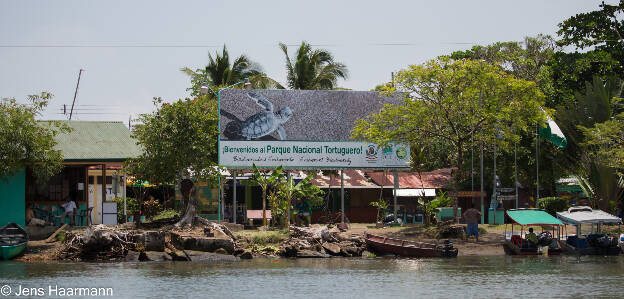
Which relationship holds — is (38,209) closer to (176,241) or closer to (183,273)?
(176,241)

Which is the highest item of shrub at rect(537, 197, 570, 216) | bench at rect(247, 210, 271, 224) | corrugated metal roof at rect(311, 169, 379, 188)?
corrugated metal roof at rect(311, 169, 379, 188)

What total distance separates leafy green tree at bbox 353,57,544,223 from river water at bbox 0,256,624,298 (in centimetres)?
702

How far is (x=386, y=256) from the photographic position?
116 ft

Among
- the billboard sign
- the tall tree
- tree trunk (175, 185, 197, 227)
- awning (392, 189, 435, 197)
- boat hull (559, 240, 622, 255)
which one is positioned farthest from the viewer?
awning (392, 189, 435, 197)

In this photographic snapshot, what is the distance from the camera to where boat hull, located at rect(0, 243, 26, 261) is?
106 ft

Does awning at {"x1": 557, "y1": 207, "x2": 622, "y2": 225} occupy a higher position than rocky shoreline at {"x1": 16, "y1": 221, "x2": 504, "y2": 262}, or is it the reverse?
awning at {"x1": 557, "y1": 207, "x2": 622, "y2": 225}

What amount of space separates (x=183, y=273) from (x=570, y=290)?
44.8 feet

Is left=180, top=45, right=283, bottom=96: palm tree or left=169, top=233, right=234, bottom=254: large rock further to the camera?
left=180, top=45, right=283, bottom=96: palm tree

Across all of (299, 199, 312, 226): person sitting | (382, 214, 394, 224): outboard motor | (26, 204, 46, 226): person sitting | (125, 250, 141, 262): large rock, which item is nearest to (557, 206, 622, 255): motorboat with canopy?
(382, 214, 394, 224): outboard motor

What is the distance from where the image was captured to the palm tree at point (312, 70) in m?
54.9

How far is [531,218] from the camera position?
1351 inches

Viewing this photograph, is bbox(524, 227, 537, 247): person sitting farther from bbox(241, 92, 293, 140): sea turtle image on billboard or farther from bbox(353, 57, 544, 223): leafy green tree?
bbox(241, 92, 293, 140): sea turtle image on billboard

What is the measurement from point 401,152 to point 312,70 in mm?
14647

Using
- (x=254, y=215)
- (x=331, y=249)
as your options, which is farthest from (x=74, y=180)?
(x=331, y=249)
